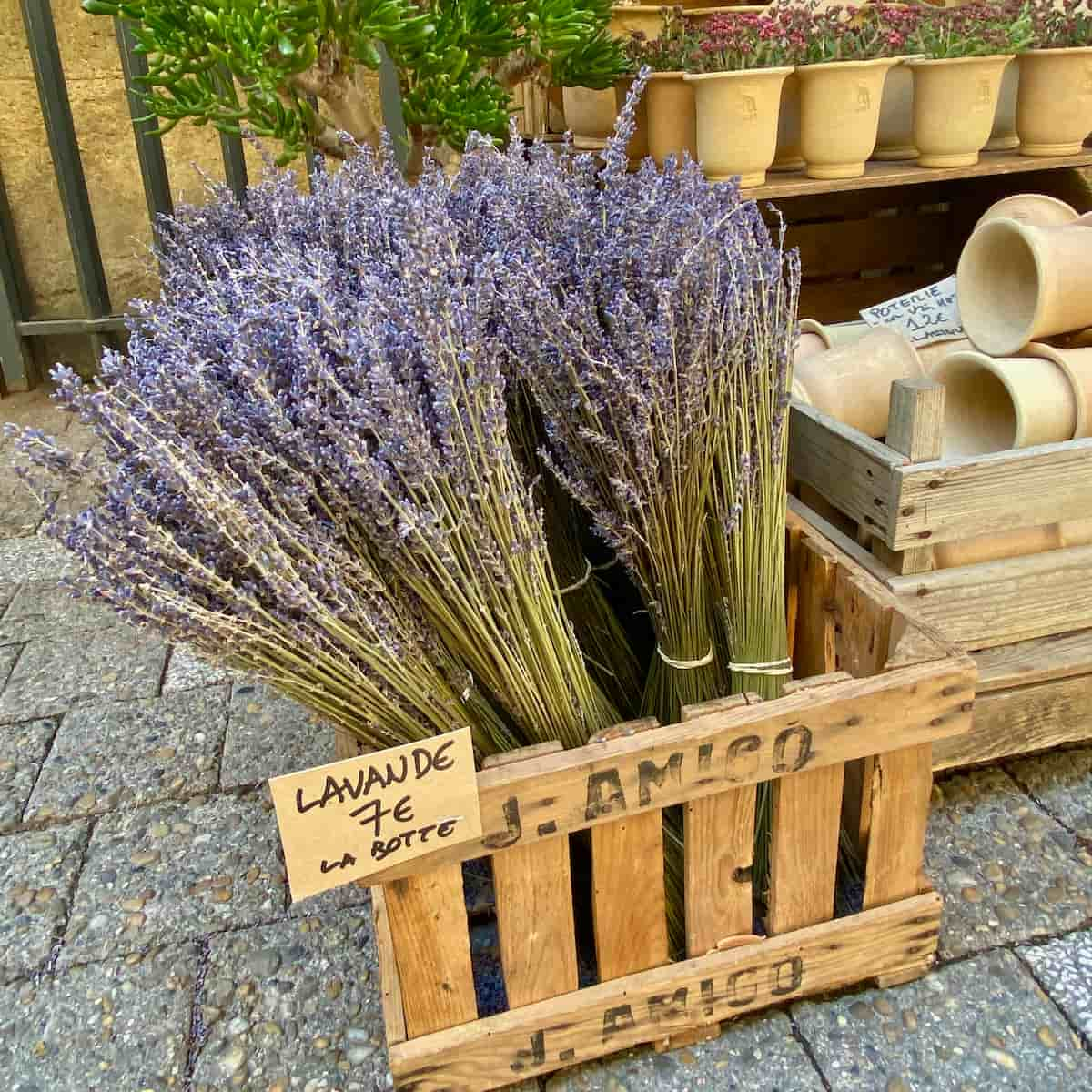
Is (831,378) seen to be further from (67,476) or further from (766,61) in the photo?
(67,476)

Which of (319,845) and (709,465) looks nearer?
(319,845)

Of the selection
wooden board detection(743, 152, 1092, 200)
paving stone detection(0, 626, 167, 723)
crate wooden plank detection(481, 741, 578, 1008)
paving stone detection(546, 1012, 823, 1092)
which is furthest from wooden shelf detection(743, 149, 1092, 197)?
paving stone detection(0, 626, 167, 723)

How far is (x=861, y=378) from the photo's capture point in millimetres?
1656

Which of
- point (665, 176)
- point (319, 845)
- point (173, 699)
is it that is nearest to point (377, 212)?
point (665, 176)

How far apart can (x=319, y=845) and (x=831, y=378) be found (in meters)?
1.13

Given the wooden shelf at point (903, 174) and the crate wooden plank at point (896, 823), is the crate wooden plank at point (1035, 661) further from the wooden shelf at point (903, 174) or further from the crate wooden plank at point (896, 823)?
the wooden shelf at point (903, 174)

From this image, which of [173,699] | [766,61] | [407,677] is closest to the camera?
[407,677]

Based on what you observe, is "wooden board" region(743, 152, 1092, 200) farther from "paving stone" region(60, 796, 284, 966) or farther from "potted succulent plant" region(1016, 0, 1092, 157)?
"paving stone" region(60, 796, 284, 966)

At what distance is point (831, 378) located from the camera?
1662 millimetres

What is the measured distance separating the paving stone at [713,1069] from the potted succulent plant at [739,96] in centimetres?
151

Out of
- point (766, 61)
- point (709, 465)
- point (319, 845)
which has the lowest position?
point (319, 845)

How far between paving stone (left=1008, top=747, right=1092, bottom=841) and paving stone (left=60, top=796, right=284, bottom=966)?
125 cm

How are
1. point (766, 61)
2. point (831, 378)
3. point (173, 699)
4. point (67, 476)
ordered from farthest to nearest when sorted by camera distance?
point (173, 699) → point (766, 61) → point (831, 378) → point (67, 476)

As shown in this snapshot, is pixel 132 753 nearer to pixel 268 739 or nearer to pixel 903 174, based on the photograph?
pixel 268 739
